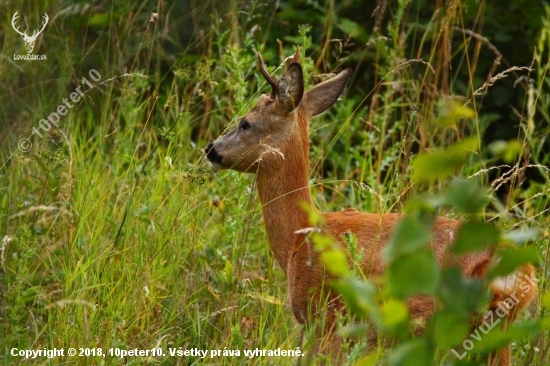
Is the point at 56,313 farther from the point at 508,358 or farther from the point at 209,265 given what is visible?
the point at 508,358

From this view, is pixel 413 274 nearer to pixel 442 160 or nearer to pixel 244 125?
pixel 442 160

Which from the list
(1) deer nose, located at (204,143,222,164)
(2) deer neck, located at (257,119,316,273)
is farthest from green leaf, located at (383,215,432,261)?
(1) deer nose, located at (204,143,222,164)

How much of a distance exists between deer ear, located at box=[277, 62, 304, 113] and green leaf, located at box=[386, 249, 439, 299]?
2557 mm

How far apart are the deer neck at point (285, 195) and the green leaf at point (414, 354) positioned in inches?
102

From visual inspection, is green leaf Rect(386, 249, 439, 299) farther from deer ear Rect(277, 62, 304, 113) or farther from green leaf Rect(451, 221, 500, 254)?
deer ear Rect(277, 62, 304, 113)

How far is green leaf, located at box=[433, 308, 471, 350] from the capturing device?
1.62m

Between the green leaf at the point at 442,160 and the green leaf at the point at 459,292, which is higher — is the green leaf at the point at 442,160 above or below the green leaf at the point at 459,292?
above

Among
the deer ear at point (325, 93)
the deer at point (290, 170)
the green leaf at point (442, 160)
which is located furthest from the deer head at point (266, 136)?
the green leaf at point (442, 160)

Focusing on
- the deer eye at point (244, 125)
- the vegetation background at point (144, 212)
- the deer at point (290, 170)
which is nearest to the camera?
the vegetation background at point (144, 212)

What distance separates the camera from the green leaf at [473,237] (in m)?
1.63

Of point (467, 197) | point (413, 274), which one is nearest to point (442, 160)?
point (467, 197)

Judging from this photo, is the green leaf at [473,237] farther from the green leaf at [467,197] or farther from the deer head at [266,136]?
the deer head at [266,136]

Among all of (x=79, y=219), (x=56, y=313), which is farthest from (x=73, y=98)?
(x=56, y=313)

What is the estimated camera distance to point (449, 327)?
163 cm
